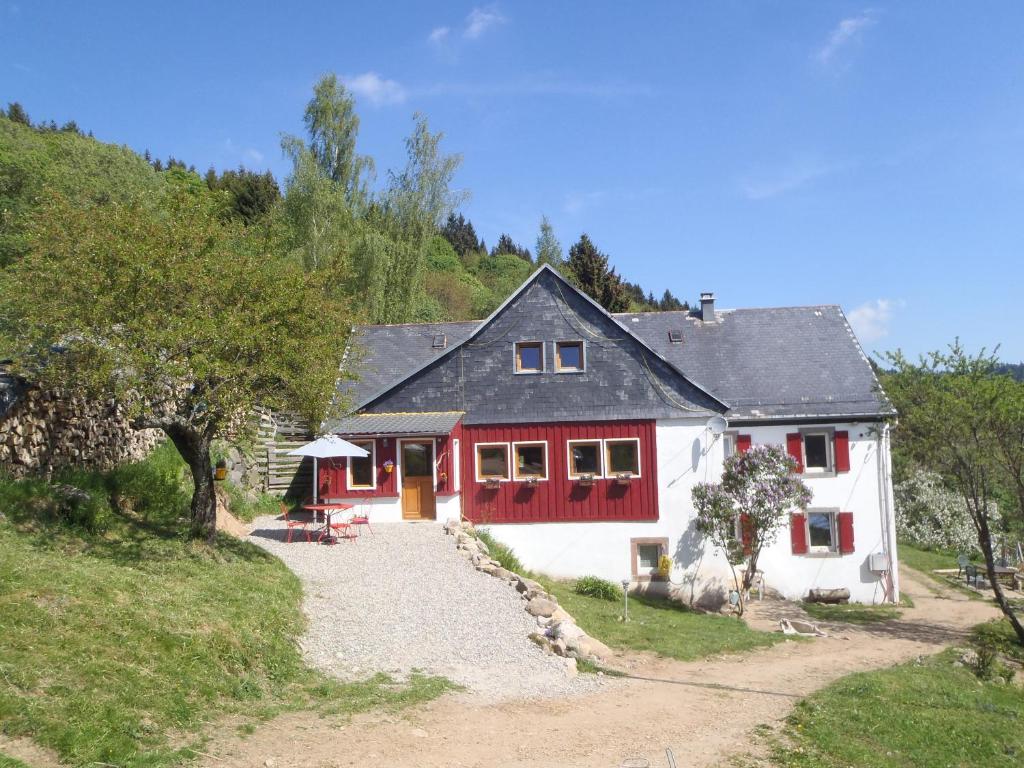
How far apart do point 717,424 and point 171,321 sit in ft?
48.9

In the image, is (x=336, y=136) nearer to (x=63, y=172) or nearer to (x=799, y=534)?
(x=63, y=172)

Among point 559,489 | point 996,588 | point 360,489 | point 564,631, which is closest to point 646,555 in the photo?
point 559,489

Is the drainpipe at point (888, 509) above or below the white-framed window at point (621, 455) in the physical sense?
below

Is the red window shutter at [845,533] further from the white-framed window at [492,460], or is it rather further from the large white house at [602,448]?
the white-framed window at [492,460]

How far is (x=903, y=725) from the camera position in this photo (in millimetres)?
10375

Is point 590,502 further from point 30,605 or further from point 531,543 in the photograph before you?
point 30,605

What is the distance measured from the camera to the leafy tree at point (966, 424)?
1761 cm

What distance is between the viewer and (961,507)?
3127 centimetres

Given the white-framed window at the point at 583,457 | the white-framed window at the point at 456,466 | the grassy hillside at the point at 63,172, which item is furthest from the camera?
the grassy hillside at the point at 63,172

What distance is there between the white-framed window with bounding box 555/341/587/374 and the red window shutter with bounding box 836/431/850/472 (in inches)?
313

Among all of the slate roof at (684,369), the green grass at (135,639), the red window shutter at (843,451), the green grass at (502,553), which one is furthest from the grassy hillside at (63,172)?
the red window shutter at (843,451)

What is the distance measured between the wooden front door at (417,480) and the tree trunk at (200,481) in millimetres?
8670

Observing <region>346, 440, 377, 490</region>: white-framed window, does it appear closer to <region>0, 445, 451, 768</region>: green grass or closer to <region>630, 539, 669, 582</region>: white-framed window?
<region>630, 539, 669, 582</region>: white-framed window

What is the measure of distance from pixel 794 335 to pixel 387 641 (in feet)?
61.9
